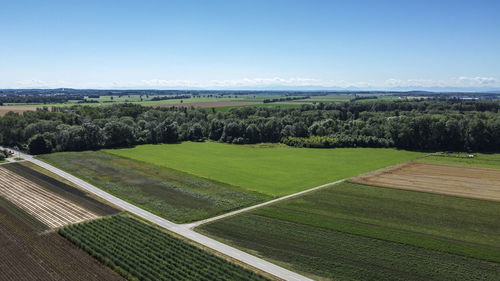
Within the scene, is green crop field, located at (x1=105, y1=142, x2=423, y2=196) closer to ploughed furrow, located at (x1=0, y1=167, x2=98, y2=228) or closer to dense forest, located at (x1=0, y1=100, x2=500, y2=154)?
dense forest, located at (x1=0, y1=100, x2=500, y2=154)

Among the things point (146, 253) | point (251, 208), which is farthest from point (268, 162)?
point (146, 253)

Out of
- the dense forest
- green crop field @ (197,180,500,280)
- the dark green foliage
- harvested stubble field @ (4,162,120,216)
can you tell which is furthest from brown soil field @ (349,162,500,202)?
the dark green foliage

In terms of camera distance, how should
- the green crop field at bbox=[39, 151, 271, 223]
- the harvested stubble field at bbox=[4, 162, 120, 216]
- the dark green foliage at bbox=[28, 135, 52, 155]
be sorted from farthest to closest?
the dark green foliage at bbox=[28, 135, 52, 155] < the green crop field at bbox=[39, 151, 271, 223] < the harvested stubble field at bbox=[4, 162, 120, 216]

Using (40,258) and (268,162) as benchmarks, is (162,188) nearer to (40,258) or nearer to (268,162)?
(40,258)

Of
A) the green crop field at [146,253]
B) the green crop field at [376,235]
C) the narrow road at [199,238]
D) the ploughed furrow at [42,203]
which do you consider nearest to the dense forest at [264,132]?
the ploughed furrow at [42,203]

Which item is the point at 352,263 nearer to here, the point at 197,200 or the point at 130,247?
the point at 130,247

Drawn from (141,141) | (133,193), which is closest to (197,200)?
(133,193)

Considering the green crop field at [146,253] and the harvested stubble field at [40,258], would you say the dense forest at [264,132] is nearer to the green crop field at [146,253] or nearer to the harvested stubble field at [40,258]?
the harvested stubble field at [40,258]
